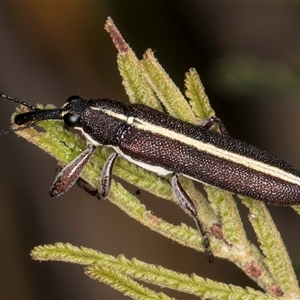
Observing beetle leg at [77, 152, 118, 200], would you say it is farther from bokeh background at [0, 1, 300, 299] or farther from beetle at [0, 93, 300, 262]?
bokeh background at [0, 1, 300, 299]

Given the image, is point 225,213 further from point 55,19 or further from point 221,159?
point 55,19

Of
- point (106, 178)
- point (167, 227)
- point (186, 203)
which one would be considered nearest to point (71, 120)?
point (106, 178)

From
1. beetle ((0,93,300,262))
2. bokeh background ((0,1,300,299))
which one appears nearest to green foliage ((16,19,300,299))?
beetle ((0,93,300,262))

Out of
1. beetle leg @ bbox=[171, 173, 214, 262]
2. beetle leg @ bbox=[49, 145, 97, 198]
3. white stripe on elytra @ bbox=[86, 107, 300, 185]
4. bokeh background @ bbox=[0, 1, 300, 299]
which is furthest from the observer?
bokeh background @ bbox=[0, 1, 300, 299]

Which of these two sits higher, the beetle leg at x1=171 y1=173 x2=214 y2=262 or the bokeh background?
the bokeh background

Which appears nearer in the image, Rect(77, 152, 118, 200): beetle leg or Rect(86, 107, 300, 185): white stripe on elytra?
Rect(77, 152, 118, 200): beetle leg

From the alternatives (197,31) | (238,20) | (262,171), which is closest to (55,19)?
(197,31)

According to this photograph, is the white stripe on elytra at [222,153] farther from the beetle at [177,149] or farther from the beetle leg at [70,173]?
the beetle leg at [70,173]
